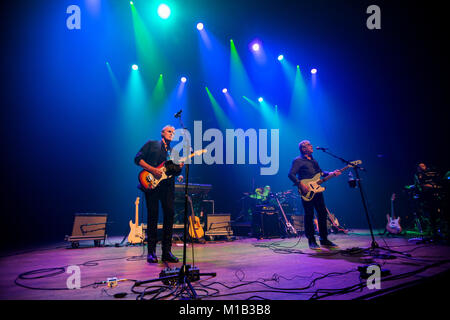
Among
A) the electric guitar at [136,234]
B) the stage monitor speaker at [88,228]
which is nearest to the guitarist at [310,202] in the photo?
the electric guitar at [136,234]

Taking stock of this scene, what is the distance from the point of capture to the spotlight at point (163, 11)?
8.12 meters

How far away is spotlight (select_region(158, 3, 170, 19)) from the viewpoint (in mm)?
8117

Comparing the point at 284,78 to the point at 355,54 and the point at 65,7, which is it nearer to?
the point at 355,54

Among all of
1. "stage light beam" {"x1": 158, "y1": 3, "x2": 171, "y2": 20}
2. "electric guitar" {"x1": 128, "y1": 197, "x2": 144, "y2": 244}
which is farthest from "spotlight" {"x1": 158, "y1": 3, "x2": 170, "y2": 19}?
"electric guitar" {"x1": 128, "y1": 197, "x2": 144, "y2": 244}

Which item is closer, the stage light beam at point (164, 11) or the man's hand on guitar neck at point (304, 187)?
the man's hand on guitar neck at point (304, 187)

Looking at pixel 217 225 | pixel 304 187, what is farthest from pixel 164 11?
pixel 304 187

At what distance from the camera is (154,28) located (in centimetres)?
898

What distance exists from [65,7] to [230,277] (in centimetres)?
880

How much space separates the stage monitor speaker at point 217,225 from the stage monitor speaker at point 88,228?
2.87m

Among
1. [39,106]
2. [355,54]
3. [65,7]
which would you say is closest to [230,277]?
[65,7]

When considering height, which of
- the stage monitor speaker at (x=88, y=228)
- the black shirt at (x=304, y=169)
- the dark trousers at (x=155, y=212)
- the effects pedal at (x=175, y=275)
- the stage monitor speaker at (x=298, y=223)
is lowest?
the stage monitor speaker at (x=298, y=223)

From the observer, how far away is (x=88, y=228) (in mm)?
6215

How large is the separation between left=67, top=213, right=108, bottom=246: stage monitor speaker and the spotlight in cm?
700

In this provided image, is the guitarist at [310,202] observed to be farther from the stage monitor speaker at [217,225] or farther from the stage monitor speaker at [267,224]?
the stage monitor speaker at [217,225]
